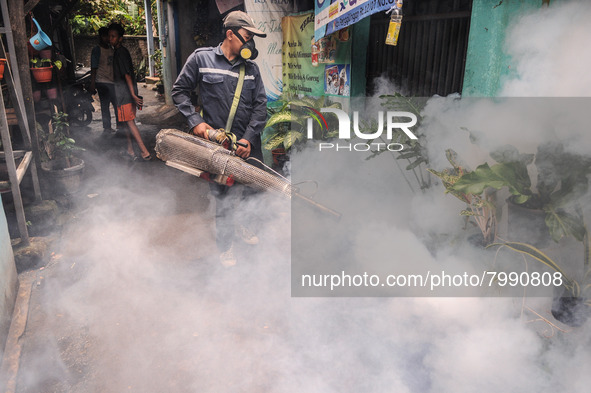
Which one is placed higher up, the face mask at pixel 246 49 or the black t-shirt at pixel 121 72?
the face mask at pixel 246 49

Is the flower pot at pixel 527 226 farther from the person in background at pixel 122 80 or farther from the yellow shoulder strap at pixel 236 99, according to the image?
the person in background at pixel 122 80

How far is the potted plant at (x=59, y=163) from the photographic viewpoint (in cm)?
604

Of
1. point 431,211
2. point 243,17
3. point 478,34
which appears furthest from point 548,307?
point 243,17

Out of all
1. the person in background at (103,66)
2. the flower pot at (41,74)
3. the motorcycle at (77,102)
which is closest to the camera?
the flower pot at (41,74)

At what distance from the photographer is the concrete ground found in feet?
9.81

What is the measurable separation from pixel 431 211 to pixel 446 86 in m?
1.32

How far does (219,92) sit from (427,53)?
7.70ft

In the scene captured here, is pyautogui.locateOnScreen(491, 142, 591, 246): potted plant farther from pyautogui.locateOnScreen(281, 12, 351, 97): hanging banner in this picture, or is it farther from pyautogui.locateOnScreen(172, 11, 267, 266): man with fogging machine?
pyautogui.locateOnScreen(281, 12, 351, 97): hanging banner

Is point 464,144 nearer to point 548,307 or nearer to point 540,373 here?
point 548,307

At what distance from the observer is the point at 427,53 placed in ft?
16.1

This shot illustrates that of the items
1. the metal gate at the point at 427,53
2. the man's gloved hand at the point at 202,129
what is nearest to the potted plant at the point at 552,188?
the metal gate at the point at 427,53

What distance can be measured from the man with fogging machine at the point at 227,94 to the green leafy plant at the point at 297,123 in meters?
1.87

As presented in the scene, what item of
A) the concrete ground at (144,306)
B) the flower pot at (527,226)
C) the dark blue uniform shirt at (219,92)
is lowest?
the concrete ground at (144,306)

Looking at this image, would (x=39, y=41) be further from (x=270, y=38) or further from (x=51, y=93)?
(x=270, y=38)
